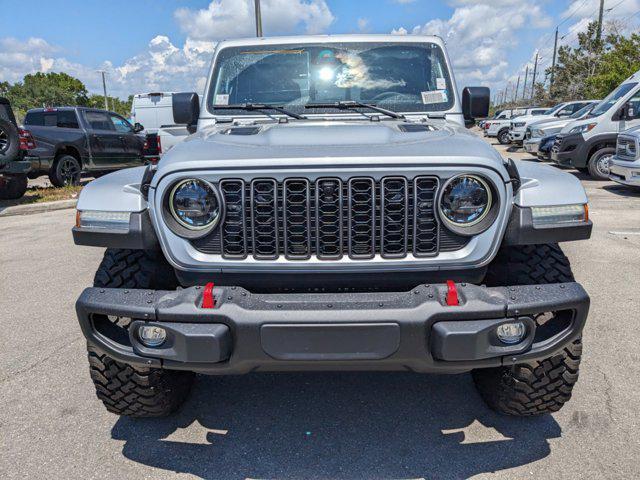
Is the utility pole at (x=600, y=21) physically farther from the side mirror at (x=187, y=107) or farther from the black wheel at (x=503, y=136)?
the side mirror at (x=187, y=107)

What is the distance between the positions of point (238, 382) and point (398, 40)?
2549mm

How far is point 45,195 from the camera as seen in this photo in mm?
10859

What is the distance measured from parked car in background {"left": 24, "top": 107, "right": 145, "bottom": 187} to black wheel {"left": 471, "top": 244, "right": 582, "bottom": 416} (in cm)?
1081

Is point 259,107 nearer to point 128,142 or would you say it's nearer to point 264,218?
point 264,218

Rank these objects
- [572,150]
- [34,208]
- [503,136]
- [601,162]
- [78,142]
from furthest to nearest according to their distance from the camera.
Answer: [503,136] → [78,142] → [572,150] → [601,162] → [34,208]

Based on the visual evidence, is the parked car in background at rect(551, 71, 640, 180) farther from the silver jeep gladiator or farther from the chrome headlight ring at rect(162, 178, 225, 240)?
the chrome headlight ring at rect(162, 178, 225, 240)

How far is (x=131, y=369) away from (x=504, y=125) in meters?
26.0

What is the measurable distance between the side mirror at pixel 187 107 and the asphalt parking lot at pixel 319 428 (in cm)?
174

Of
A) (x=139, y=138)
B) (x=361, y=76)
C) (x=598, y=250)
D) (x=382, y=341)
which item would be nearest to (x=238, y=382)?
(x=382, y=341)

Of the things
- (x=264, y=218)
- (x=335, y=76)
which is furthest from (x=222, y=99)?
(x=264, y=218)

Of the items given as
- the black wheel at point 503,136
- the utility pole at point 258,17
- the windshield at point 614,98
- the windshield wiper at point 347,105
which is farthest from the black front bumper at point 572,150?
the black wheel at point 503,136

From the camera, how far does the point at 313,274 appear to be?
7.59 ft

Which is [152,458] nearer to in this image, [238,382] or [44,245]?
[238,382]

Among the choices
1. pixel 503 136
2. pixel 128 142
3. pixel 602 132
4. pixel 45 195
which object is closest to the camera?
pixel 45 195
